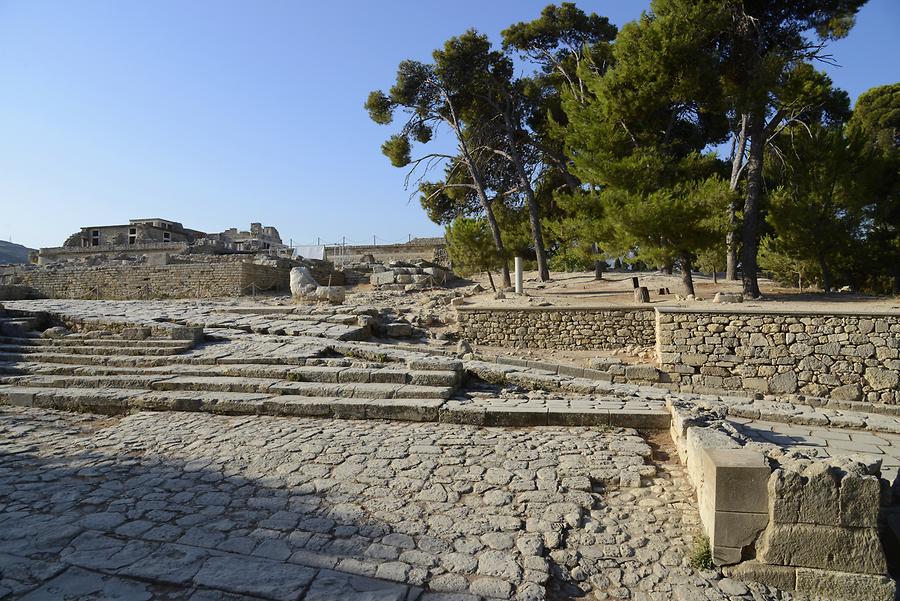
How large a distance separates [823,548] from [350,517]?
3.03 metres

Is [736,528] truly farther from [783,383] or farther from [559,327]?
[559,327]

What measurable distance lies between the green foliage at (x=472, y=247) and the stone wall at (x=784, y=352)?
29.5 feet

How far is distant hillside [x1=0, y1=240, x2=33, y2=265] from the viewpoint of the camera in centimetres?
7279

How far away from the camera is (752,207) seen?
592 inches

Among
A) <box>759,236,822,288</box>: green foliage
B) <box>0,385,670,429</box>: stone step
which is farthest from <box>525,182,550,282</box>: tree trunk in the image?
<box>0,385,670,429</box>: stone step

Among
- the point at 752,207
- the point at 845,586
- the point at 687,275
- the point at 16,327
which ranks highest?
the point at 752,207

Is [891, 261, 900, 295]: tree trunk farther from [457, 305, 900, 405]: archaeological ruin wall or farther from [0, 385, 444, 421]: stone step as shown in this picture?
[0, 385, 444, 421]: stone step

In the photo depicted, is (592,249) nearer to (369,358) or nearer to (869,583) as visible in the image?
(369,358)

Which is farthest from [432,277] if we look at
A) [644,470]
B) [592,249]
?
[644,470]

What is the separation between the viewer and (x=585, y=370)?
10383 mm

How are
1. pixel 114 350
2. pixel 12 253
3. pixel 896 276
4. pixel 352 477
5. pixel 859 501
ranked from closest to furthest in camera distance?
pixel 859 501 < pixel 352 477 < pixel 114 350 < pixel 896 276 < pixel 12 253

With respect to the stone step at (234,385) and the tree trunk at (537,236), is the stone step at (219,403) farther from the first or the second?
the tree trunk at (537,236)

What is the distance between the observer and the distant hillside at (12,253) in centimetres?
7279

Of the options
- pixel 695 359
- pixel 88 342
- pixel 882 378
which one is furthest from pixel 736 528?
pixel 88 342
